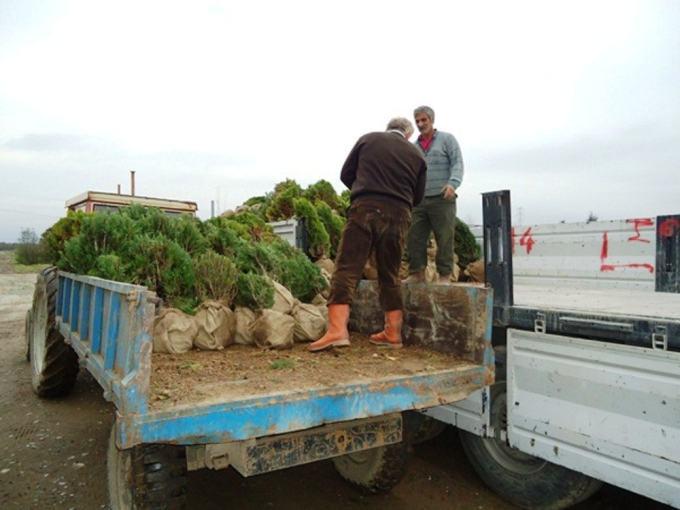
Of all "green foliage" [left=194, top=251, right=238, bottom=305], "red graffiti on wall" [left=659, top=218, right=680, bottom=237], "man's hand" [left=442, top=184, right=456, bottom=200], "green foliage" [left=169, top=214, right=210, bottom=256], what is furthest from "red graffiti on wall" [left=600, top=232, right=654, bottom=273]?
"green foliage" [left=169, top=214, right=210, bottom=256]

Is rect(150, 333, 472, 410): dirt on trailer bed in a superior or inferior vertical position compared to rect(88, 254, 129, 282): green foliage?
inferior

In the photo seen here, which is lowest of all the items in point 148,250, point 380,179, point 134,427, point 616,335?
point 134,427

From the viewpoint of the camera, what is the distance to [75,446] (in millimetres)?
4754

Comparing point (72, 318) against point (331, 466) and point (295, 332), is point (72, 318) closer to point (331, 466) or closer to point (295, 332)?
point (295, 332)

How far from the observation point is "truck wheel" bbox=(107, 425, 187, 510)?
239 centimetres

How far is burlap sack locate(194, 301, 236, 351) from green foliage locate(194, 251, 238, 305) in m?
0.12

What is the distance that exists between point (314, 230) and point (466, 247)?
196 centimetres

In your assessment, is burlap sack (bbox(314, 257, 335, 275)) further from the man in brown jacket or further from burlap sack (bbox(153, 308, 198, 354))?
burlap sack (bbox(153, 308, 198, 354))

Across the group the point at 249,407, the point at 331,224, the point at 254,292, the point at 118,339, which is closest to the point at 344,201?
the point at 331,224

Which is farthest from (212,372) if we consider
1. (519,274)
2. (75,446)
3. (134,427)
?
(519,274)

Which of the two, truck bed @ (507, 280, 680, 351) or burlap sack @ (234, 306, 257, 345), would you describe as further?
burlap sack @ (234, 306, 257, 345)

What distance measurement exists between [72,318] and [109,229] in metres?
0.82

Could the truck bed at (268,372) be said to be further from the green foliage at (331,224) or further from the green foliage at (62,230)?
the green foliage at (331,224)

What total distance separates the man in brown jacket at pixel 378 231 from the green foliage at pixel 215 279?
0.86m
